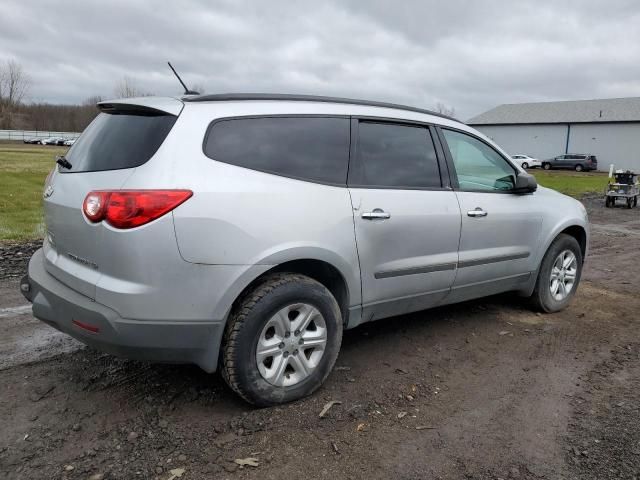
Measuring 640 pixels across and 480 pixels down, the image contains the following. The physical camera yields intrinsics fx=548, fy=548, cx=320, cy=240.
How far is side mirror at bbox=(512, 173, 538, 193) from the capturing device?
4.56 metres

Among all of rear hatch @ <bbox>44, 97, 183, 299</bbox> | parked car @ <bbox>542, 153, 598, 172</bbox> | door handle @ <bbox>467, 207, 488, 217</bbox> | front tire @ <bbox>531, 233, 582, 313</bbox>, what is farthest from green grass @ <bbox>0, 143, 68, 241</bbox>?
parked car @ <bbox>542, 153, 598, 172</bbox>

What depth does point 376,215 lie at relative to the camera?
3.50 meters

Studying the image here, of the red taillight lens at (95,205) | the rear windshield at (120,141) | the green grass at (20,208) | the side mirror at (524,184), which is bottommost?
the green grass at (20,208)

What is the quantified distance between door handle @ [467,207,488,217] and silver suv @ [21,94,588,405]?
0.7 inches

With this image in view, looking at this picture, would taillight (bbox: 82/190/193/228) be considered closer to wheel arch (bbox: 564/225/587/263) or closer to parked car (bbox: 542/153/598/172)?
wheel arch (bbox: 564/225/587/263)

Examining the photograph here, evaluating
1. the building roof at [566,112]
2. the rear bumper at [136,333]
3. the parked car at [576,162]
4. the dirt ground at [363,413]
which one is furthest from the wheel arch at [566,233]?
the building roof at [566,112]

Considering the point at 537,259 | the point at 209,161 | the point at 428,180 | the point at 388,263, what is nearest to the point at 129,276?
the point at 209,161

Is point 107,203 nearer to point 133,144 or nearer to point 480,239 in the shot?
point 133,144

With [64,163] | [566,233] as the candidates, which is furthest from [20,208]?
[566,233]

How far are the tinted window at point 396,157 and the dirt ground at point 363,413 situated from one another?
130 cm

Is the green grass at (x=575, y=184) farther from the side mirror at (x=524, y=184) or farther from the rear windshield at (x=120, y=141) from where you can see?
the rear windshield at (x=120, y=141)

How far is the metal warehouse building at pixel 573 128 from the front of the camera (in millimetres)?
51500

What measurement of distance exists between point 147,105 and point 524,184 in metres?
3.06

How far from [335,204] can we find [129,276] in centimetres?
127
